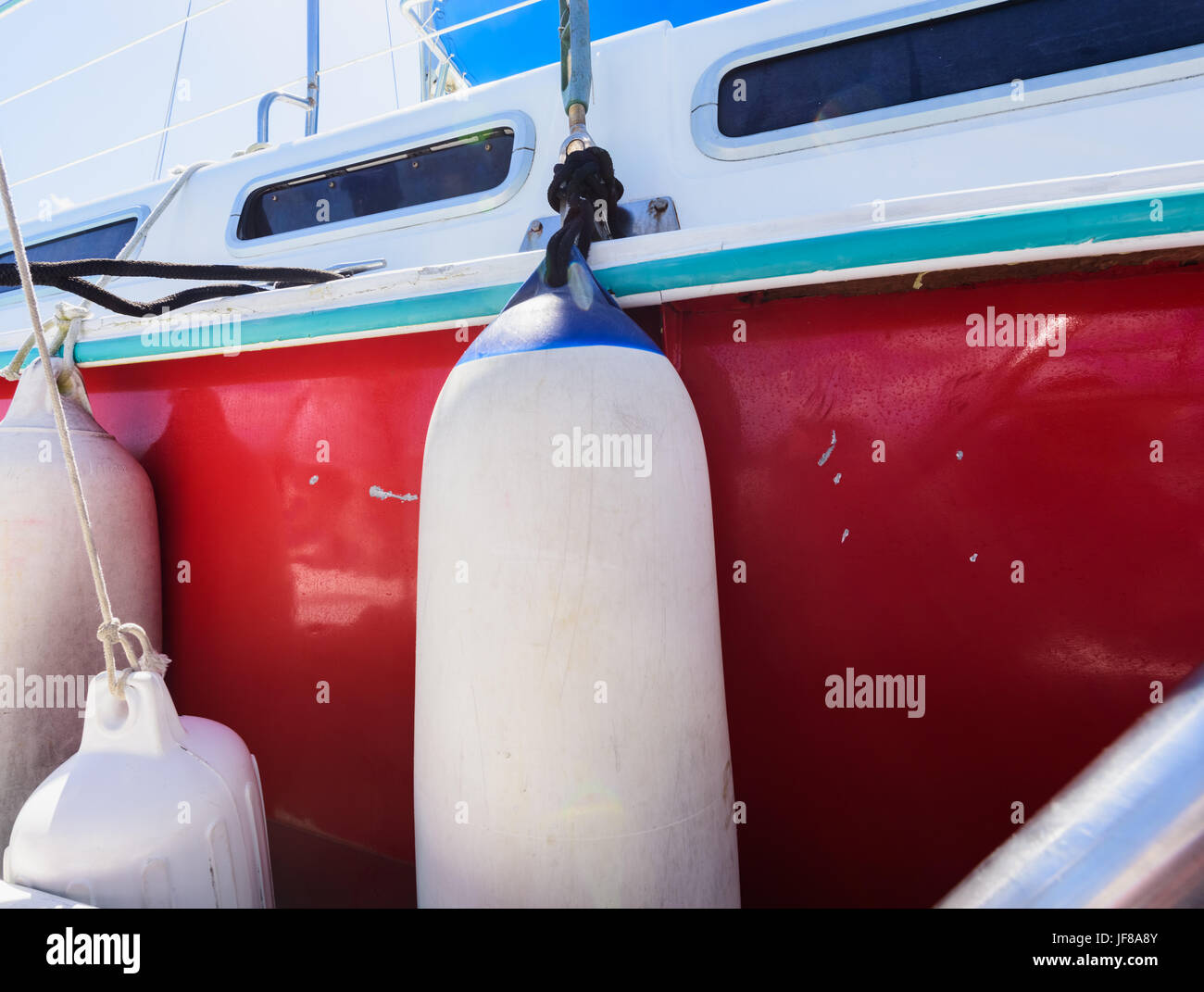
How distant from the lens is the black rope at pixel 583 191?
3.23 feet

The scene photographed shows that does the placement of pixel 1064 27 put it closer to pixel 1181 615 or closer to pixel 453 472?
pixel 1181 615

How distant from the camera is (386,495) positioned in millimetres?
1254

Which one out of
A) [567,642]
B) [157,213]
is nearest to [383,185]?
[157,213]

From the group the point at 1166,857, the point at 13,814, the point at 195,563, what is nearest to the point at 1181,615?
the point at 1166,857

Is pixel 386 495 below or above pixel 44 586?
above

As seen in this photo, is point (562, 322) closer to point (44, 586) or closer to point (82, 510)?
point (82, 510)

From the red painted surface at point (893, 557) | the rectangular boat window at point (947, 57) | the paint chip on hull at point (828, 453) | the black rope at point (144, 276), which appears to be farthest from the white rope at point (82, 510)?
the rectangular boat window at point (947, 57)

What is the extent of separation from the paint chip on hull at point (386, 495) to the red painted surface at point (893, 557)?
1cm

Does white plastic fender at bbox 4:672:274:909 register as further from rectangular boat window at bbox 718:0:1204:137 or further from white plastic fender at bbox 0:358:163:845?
rectangular boat window at bbox 718:0:1204:137

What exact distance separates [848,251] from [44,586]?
1.46m

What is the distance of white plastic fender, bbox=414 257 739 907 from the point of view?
740 millimetres

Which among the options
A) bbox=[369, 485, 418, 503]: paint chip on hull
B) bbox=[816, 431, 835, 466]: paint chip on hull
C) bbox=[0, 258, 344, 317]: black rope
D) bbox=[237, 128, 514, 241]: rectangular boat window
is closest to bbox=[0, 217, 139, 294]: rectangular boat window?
bbox=[237, 128, 514, 241]: rectangular boat window
